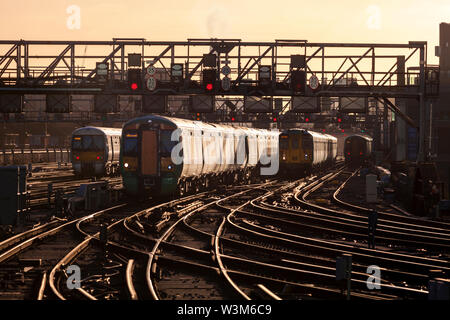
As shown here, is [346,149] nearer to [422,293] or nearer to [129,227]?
Result: [129,227]

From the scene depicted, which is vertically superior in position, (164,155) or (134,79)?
(134,79)

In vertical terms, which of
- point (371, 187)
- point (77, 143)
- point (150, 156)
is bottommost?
point (371, 187)

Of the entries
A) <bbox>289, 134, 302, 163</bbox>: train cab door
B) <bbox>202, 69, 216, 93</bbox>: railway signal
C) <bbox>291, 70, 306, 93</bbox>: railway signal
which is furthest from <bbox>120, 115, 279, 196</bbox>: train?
<bbox>289, 134, 302, 163</bbox>: train cab door

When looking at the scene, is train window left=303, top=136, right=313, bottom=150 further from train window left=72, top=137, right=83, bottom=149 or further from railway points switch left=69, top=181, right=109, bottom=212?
railway points switch left=69, top=181, right=109, bottom=212

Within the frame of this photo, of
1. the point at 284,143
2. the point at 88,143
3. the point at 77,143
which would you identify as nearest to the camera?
the point at 88,143

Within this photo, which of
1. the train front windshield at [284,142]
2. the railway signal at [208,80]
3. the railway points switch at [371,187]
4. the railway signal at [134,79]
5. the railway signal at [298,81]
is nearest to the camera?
the railway points switch at [371,187]

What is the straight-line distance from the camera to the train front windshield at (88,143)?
149ft

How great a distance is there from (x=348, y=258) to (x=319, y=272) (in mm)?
2300

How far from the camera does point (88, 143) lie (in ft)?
149

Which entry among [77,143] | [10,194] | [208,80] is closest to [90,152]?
[77,143]

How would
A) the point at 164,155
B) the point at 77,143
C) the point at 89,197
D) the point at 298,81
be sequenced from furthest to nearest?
the point at 77,143
the point at 298,81
the point at 164,155
the point at 89,197

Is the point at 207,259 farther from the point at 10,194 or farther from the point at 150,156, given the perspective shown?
the point at 150,156

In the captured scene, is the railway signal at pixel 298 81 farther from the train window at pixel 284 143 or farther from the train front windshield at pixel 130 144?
the train window at pixel 284 143

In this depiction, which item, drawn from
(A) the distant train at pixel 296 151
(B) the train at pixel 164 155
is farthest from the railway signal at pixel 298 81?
(A) the distant train at pixel 296 151
